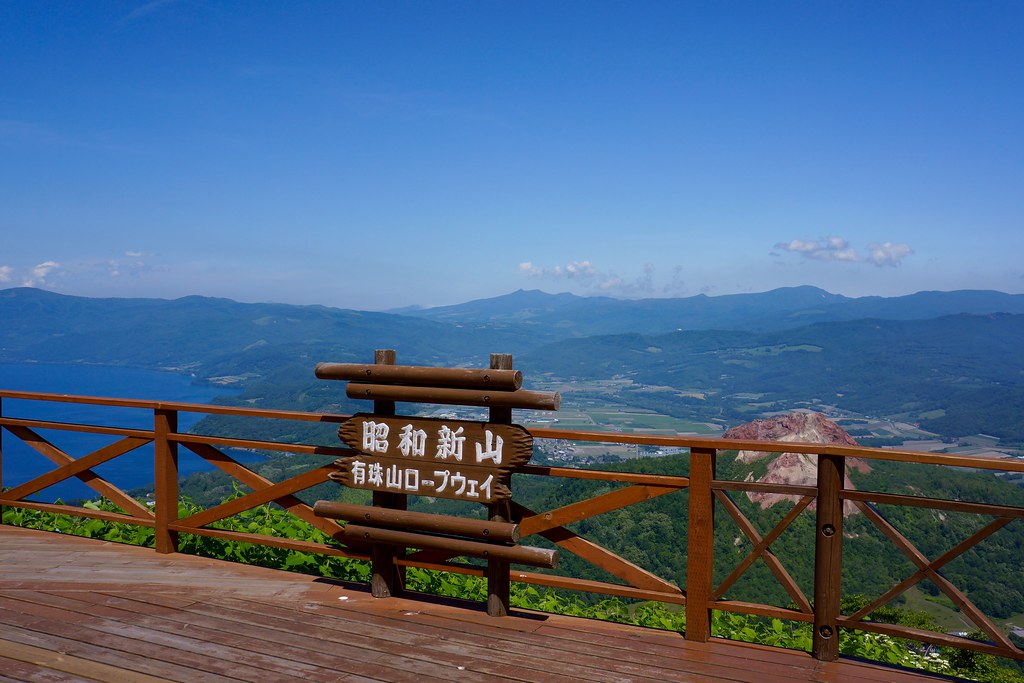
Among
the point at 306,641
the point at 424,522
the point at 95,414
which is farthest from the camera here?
the point at 95,414

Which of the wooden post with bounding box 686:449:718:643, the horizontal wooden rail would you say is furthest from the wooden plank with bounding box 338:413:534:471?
the wooden post with bounding box 686:449:718:643

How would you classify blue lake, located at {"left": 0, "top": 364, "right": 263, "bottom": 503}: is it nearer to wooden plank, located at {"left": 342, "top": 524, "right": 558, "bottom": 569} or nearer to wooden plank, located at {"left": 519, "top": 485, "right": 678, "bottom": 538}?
wooden plank, located at {"left": 342, "top": 524, "right": 558, "bottom": 569}

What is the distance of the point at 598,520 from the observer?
2339cm

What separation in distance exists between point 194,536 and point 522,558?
11.0 ft

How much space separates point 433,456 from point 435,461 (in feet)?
0.11

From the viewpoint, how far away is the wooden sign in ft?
Result: 15.1

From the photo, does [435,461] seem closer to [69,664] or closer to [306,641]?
[306,641]

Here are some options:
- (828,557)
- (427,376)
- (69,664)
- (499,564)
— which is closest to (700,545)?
(828,557)

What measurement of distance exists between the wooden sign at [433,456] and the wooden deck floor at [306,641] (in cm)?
79

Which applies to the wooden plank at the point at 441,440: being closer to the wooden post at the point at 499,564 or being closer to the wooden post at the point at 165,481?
the wooden post at the point at 499,564

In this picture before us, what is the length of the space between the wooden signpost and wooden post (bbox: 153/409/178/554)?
1.59 m

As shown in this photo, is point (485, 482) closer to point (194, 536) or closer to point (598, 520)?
point (194, 536)

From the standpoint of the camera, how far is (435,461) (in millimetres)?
4754

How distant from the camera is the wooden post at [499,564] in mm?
4676
